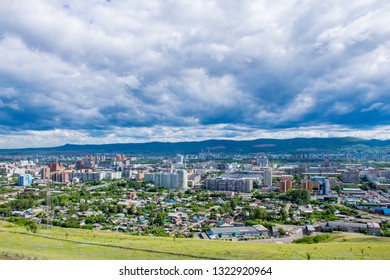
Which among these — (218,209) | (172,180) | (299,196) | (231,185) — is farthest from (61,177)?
(299,196)

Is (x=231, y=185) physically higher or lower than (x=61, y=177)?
lower

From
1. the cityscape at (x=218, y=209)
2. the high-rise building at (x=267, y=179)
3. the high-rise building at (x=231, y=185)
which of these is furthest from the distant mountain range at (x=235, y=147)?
the high-rise building at (x=231, y=185)

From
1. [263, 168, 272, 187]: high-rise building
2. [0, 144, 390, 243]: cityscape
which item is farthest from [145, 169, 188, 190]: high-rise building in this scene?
[263, 168, 272, 187]: high-rise building

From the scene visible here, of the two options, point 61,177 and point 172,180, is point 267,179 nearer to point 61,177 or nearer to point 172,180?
point 172,180

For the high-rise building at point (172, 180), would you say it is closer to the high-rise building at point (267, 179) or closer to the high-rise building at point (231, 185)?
the high-rise building at point (231, 185)

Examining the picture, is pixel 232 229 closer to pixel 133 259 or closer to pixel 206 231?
pixel 206 231

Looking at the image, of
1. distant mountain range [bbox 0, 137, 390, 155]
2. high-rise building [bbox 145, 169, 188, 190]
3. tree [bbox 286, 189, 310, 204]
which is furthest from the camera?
distant mountain range [bbox 0, 137, 390, 155]

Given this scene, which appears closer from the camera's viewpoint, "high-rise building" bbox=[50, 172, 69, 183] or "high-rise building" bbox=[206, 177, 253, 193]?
"high-rise building" bbox=[206, 177, 253, 193]

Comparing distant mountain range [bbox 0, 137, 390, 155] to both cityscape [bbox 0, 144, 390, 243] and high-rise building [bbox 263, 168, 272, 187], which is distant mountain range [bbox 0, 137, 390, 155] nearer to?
cityscape [bbox 0, 144, 390, 243]
